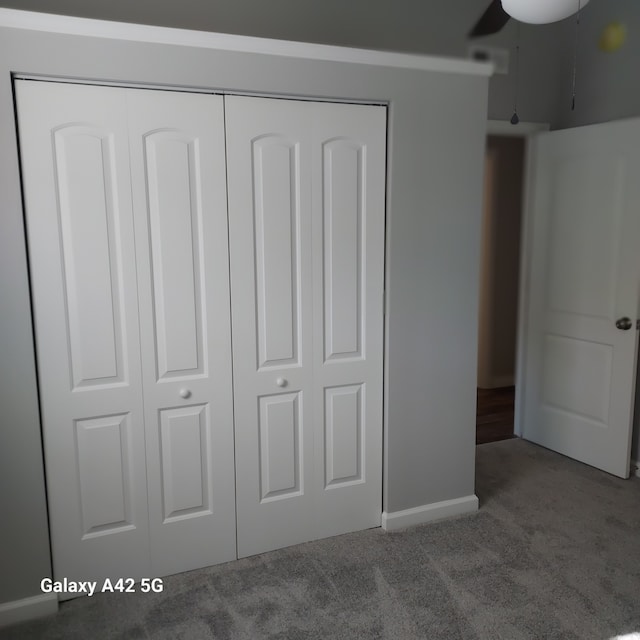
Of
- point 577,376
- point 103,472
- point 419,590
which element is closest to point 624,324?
point 577,376

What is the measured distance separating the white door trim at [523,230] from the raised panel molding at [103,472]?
99.2 inches

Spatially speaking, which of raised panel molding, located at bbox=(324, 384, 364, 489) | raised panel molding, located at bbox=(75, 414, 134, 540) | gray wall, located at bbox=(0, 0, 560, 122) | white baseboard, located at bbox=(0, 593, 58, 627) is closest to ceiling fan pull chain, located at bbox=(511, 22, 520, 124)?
gray wall, located at bbox=(0, 0, 560, 122)

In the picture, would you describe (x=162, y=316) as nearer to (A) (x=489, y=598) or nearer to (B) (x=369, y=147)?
(B) (x=369, y=147)

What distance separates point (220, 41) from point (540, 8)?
1.05m

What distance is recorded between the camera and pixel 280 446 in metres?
2.37

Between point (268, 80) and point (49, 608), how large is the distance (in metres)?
2.05

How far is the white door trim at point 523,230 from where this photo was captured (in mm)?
3350

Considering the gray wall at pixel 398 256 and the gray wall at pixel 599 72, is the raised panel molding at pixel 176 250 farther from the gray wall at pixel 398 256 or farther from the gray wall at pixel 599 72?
the gray wall at pixel 599 72

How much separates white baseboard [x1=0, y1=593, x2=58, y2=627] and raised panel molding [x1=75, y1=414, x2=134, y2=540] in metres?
0.23

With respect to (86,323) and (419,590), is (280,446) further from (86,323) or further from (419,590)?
(86,323)

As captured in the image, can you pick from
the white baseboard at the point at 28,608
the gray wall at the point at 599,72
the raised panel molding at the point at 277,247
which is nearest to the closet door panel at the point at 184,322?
the raised panel molding at the point at 277,247

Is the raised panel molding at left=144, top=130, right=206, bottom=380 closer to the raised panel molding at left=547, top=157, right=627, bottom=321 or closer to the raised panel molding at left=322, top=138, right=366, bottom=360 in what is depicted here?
the raised panel molding at left=322, top=138, right=366, bottom=360

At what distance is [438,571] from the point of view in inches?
90.0

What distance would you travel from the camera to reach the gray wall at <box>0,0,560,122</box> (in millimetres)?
2447
